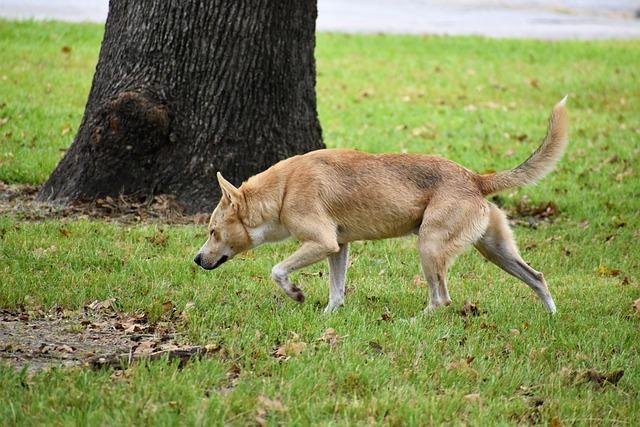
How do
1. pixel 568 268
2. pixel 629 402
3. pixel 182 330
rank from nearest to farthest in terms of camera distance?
pixel 629 402
pixel 182 330
pixel 568 268

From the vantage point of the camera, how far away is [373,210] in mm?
7445

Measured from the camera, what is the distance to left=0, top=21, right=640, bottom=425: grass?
207 inches

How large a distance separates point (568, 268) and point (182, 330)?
3.95m

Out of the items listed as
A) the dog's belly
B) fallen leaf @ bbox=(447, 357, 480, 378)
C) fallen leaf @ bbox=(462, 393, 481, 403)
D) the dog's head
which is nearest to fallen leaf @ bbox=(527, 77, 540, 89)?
the dog's belly

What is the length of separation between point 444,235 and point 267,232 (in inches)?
51.5

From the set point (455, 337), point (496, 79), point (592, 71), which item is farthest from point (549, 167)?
point (592, 71)

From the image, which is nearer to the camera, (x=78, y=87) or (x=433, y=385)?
(x=433, y=385)

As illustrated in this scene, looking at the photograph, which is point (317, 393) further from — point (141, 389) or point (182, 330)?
point (182, 330)

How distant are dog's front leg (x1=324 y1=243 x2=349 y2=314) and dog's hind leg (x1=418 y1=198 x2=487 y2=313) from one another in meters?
0.65

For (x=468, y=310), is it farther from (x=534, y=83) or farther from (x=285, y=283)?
(x=534, y=83)

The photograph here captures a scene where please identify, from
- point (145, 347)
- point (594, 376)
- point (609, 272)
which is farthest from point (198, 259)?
point (609, 272)

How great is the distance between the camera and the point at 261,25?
9.72 meters

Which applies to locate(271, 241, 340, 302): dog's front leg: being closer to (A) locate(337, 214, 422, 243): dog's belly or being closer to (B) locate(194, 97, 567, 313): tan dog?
(B) locate(194, 97, 567, 313): tan dog

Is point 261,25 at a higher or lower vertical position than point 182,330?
higher
